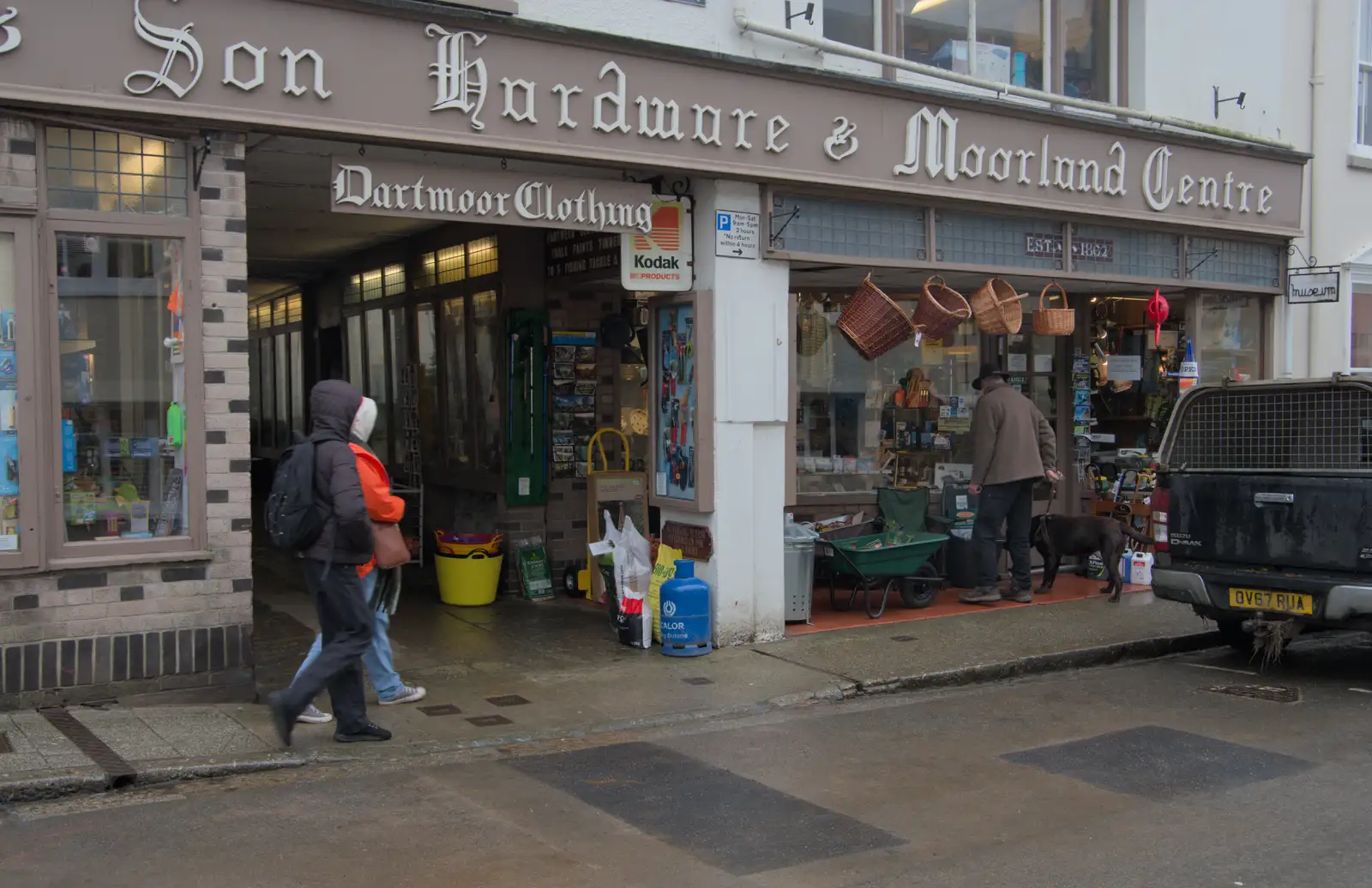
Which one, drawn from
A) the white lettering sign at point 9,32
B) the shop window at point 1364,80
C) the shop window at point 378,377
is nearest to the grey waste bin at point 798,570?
the shop window at point 378,377

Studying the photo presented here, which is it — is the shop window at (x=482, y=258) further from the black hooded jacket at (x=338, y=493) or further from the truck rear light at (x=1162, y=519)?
the truck rear light at (x=1162, y=519)

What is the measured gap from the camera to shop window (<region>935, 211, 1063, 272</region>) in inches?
409

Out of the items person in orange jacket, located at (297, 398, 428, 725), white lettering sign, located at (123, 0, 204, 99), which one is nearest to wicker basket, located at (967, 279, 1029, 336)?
person in orange jacket, located at (297, 398, 428, 725)

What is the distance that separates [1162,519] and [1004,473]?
192 centimetres

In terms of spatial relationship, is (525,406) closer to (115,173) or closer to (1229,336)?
(115,173)

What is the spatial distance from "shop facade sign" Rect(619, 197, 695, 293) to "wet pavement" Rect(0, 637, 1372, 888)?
318cm

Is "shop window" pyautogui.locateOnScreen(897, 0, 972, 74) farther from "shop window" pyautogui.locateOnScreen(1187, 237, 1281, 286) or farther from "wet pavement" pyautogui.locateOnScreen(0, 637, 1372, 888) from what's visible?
"wet pavement" pyautogui.locateOnScreen(0, 637, 1372, 888)

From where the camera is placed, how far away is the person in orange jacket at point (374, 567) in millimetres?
6770

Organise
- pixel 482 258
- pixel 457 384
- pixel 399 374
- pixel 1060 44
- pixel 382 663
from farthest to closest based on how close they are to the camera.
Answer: pixel 399 374 → pixel 457 384 → pixel 1060 44 → pixel 482 258 → pixel 382 663

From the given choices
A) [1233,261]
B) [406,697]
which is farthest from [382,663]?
[1233,261]

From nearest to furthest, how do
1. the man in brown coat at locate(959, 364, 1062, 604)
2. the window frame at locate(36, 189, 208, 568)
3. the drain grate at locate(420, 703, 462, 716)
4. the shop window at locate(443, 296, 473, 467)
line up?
the window frame at locate(36, 189, 208, 568) < the drain grate at locate(420, 703, 462, 716) < the man in brown coat at locate(959, 364, 1062, 604) < the shop window at locate(443, 296, 473, 467)

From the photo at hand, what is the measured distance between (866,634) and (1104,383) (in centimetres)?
510

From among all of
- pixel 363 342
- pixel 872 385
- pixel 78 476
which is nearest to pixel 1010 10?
pixel 872 385

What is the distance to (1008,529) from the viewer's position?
11039 mm
